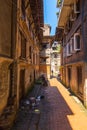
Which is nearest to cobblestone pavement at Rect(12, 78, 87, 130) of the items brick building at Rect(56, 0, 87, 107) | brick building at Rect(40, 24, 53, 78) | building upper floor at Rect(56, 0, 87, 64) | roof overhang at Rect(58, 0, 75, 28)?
brick building at Rect(56, 0, 87, 107)

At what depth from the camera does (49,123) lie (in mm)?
7477

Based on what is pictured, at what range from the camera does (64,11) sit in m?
15.6

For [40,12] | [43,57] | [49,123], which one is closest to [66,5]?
[40,12]

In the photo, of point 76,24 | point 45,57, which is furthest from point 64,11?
point 45,57

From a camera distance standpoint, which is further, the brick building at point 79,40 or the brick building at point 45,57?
the brick building at point 45,57

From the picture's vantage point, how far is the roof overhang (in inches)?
538

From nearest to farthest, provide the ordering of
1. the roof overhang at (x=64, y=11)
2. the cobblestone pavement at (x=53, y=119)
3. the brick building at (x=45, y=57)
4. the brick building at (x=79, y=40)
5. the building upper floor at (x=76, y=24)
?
the cobblestone pavement at (x=53, y=119) < the brick building at (x=79, y=40) < the building upper floor at (x=76, y=24) < the roof overhang at (x=64, y=11) < the brick building at (x=45, y=57)

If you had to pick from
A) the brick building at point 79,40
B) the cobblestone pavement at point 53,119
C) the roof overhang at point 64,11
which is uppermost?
the roof overhang at point 64,11

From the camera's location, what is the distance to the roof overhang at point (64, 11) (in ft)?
44.9

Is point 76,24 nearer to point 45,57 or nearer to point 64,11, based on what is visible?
point 64,11

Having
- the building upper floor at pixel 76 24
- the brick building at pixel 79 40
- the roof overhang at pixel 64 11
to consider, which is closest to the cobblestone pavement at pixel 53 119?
the brick building at pixel 79 40

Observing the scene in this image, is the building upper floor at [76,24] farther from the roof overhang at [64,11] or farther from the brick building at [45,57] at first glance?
the brick building at [45,57]

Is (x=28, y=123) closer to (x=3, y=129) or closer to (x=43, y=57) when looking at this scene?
(x=3, y=129)

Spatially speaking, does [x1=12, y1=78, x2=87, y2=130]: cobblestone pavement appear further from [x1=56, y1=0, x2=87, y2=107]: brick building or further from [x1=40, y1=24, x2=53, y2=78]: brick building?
[x1=40, y1=24, x2=53, y2=78]: brick building
